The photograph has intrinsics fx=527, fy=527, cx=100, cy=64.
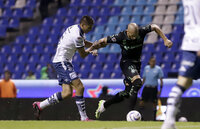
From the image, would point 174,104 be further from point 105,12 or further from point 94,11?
point 94,11

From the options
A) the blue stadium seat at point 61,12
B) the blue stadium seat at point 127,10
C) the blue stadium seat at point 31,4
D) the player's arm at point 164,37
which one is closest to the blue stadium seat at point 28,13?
the blue stadium seat at point 31,4

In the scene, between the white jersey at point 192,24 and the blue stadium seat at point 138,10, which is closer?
the white jersey at point 192,24

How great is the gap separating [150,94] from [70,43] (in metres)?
5.41

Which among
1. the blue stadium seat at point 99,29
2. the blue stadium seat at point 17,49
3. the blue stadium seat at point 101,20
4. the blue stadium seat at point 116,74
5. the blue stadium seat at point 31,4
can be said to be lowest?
the blue stadium seat at point 116,74

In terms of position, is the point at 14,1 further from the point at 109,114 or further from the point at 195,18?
the point at 195,18

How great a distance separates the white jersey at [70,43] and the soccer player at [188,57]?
348cm

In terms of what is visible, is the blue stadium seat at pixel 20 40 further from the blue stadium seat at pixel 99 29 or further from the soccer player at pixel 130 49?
the soccer player at pixel 130 49

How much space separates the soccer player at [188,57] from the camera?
20.1 feet

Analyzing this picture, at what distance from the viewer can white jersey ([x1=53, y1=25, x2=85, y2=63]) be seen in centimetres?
953

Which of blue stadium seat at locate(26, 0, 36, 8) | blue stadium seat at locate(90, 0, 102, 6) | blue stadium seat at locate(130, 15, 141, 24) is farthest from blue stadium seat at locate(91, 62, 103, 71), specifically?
blue stadium seat at locate(26, 0, 36, 8)

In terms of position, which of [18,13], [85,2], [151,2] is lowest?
[151,2]

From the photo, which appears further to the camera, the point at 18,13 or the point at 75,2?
the point at 18,13

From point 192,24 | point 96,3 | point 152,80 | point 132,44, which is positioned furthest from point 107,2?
point 192,24

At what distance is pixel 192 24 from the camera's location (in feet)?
20.7
